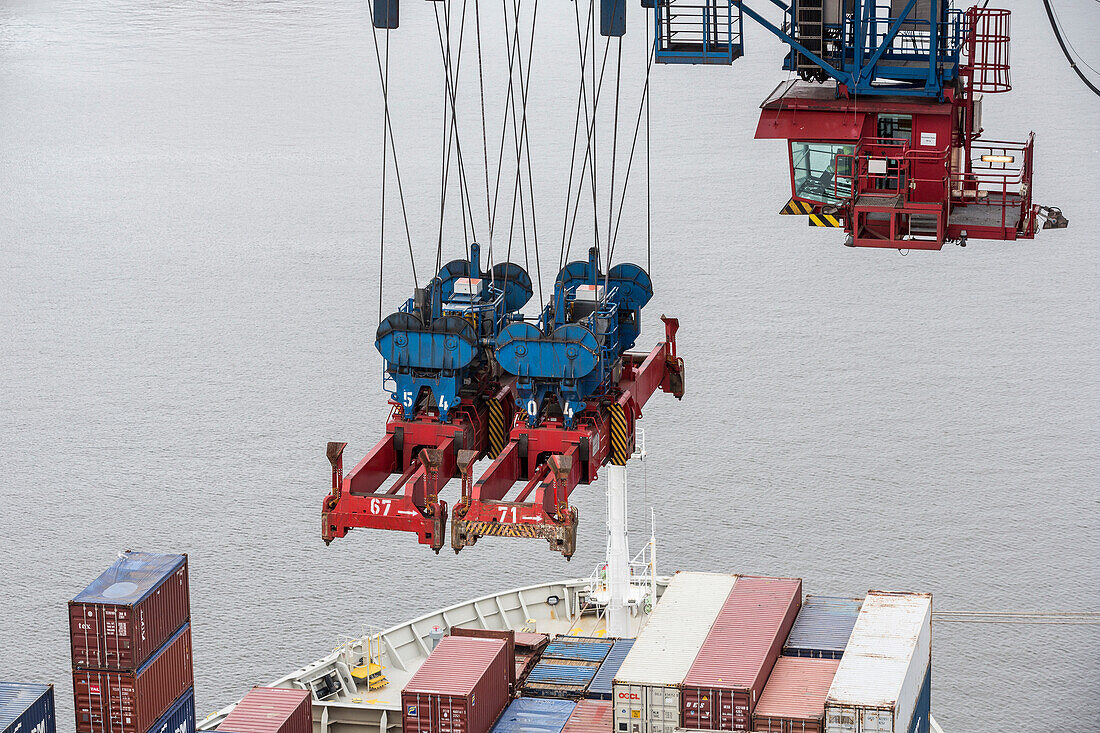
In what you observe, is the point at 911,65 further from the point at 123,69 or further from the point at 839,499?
the point at 123,69

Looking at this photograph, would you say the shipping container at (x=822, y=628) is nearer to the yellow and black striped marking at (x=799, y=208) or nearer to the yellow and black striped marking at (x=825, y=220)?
the yellow and black striped marking at (x=825, y=220)

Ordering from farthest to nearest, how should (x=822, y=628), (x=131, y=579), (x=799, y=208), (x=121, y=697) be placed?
(x=822, y=628)
(x=799, y=208)
(x=131, y=579)
(x=121, y=697)

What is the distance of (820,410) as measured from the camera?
60.1 m

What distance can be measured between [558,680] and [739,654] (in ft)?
13.2

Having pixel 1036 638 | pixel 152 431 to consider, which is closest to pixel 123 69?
pixel 152 431

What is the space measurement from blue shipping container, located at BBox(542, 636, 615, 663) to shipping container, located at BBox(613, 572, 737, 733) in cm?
199

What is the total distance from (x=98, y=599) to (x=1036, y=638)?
2684 centimetres

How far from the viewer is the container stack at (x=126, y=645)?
93.4 ft

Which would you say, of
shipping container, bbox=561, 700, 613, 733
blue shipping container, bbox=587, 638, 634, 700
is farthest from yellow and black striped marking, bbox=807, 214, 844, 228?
shipping container, bbox=561, 700, 613, 733

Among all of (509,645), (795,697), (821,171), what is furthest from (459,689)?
(821,171)

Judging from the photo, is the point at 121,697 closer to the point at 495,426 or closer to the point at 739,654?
the point at 495,426

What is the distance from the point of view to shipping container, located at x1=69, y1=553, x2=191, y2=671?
93.2ft

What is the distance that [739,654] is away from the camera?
3033 cm

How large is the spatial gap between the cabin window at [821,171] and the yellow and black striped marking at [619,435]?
4.76m
